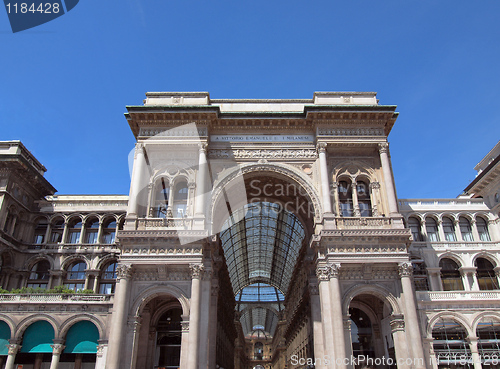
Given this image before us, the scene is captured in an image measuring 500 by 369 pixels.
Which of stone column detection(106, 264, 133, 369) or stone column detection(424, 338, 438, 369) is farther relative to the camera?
stone column detection(424, 338, 438, 369)

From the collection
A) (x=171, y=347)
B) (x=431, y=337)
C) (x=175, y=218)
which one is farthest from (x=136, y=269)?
(x=431, y=337)

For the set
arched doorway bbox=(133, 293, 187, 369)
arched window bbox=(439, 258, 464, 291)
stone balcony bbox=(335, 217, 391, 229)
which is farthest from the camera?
arched window bbox=(439, 258, 464, 291)

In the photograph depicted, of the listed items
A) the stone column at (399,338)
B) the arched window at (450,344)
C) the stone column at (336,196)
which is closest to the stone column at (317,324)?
the stone column at (399,338)

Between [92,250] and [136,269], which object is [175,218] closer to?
[136,269]

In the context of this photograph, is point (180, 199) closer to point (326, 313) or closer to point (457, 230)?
point (326, 313)

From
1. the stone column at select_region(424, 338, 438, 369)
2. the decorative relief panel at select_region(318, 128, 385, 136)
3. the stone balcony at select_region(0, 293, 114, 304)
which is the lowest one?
the stone column at select_region(424, 338, 438, 369)

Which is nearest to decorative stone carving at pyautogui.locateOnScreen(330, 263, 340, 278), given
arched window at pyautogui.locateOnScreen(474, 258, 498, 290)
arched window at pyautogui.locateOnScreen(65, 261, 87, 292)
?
arched window at pyautogui.locateOnScreen(474, 258, 498, 290)

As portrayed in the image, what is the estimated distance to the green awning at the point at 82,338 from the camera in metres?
31.0

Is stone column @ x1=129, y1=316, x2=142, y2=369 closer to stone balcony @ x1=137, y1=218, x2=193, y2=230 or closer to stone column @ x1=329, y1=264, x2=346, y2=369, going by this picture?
stone balcony @ x1=137, y1=218, x2=193, y2=230

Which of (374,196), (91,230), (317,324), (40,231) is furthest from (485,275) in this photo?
(40,231)

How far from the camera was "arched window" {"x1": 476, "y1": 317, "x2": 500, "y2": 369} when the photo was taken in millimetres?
29547

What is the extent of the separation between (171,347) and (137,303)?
6866 mm

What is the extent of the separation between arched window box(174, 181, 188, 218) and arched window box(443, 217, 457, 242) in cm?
2382

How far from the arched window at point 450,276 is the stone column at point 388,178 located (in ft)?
33.7
